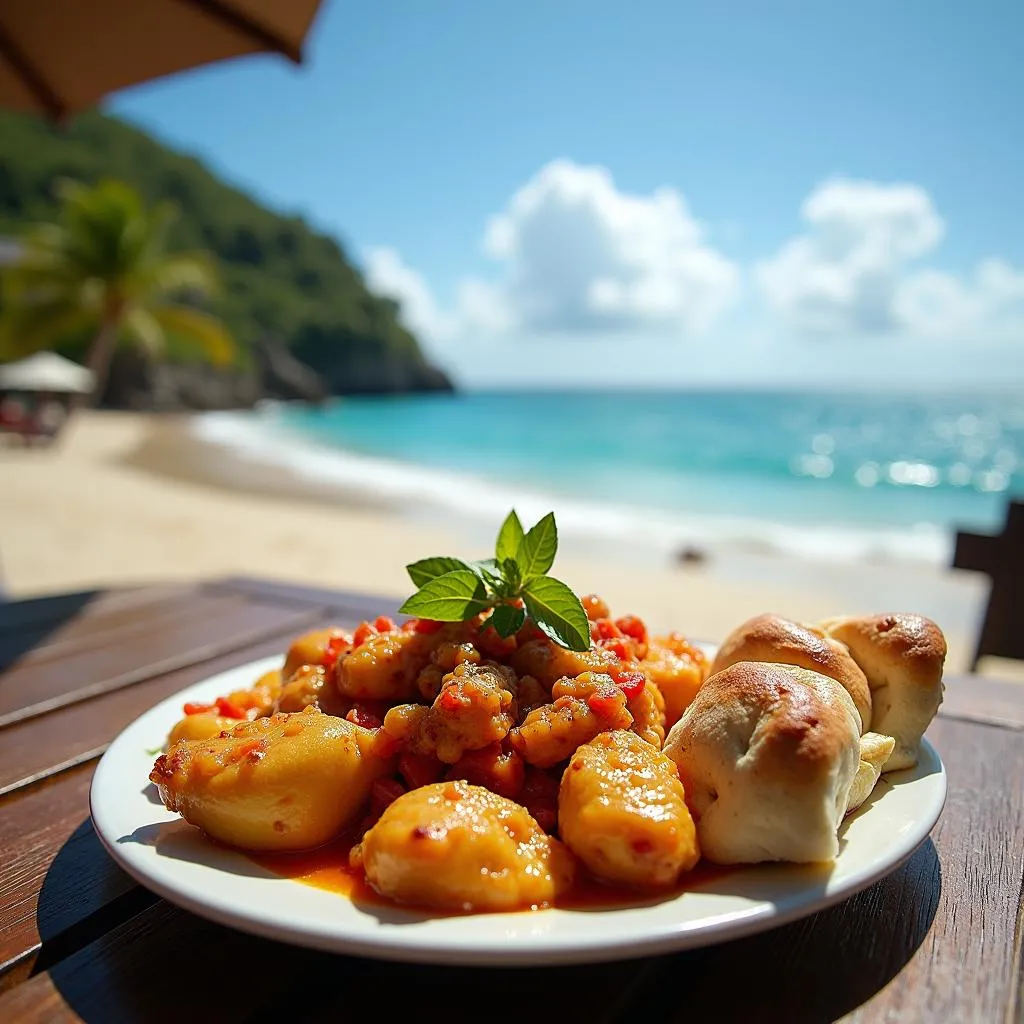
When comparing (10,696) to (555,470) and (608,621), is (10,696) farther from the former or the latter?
(555,470)

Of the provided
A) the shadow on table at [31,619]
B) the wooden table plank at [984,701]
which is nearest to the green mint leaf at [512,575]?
the wooden table plank at [984,701]

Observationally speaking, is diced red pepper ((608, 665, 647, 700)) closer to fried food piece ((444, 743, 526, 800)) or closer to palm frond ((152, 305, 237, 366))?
fried food piece ((444, 743, 526, 800))

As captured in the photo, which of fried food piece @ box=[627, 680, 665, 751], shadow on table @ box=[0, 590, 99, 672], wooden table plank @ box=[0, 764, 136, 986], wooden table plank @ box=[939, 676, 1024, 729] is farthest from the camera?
shadow on table @ box=[0, 590, 99, 672]

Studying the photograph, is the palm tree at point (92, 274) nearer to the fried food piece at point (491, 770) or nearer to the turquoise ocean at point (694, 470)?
the turquoise ocean at point (694, 470)

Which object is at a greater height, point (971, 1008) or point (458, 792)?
point (458, 792)

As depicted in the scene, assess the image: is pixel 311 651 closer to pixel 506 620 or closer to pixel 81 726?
pixel 506 620

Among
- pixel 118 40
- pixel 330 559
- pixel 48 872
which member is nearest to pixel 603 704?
pixel 48 872

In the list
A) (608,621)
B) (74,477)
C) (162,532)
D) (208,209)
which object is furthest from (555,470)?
(208,209)

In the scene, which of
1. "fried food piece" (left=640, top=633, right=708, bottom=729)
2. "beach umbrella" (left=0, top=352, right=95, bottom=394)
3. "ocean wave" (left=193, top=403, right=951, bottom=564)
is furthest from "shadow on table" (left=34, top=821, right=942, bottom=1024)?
"beach umbrella" (left=0, top=352, right=95, bottom=394)
